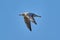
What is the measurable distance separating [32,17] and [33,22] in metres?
0.33

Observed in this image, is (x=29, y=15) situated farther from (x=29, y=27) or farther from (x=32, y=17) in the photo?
(x=29, y=27)

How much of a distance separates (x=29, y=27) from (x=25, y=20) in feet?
1.61

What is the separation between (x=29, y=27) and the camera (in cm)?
833

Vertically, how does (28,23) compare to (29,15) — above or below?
below

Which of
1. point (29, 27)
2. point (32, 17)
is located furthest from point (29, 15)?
point (29, 27)

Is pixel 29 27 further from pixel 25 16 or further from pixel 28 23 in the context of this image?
pixel 25 16

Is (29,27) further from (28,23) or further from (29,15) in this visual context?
(29,15)

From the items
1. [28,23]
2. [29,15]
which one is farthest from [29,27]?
[29,15]

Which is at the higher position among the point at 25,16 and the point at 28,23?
the point at 25,16

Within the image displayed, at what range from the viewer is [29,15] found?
8.66m

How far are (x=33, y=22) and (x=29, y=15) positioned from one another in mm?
532

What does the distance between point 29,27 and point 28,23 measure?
0.24 metres

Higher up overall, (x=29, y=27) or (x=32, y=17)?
(x=32, y=17)

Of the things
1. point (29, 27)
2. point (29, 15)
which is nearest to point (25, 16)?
point (29, 15)
